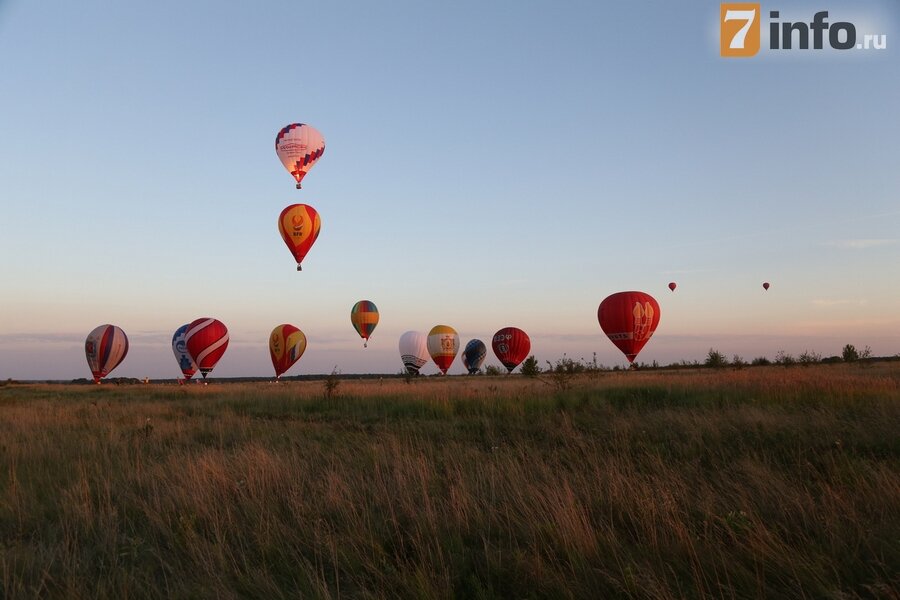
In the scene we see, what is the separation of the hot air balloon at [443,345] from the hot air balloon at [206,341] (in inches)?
1063

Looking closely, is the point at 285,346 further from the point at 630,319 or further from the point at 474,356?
the point at 630,319

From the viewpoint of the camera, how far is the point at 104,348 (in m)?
49.9

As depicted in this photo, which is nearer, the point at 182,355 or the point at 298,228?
the point at 298,228

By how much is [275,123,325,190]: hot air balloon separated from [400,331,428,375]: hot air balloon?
37.3 m

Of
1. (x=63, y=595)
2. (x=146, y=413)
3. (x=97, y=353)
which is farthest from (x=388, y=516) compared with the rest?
(x=97, y=353)

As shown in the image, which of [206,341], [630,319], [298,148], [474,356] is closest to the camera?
[630,319]

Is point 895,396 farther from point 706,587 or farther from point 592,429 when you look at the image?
point 706,587

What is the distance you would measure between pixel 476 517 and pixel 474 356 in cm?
7404

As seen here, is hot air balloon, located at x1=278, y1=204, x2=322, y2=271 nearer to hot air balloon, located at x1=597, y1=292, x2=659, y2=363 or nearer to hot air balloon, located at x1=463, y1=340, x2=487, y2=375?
hot air balloon, located at x1=597, y1=292, x2=659, y2=363

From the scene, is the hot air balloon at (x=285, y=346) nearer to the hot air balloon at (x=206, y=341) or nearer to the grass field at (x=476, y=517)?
the hot air balloon at (x=206, y=341)

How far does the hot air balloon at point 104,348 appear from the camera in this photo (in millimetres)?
Result: 49938

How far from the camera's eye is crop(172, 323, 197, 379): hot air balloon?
53419mm

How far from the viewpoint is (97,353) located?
50031 mm

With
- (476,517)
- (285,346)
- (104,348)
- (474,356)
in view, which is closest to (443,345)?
(474,356)
